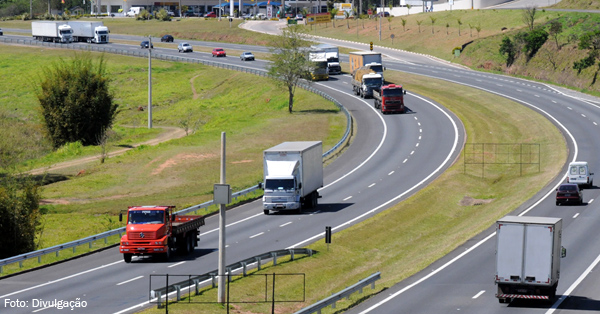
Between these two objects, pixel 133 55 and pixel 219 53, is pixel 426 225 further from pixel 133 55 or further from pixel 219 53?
pixel 133 55

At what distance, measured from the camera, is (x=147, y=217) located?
37750 mm

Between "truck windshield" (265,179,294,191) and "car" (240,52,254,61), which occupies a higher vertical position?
"car" (240,52,254,61)

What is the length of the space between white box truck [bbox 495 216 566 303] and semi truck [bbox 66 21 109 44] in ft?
455

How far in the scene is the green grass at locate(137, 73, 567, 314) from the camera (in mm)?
35156

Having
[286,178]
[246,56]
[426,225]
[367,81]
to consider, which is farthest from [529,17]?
[286,178]

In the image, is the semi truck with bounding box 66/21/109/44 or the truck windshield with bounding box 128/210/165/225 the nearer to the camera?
the truck windshield with bounding box 128/210/165/225

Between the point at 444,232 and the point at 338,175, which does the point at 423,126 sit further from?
the point at 444,232

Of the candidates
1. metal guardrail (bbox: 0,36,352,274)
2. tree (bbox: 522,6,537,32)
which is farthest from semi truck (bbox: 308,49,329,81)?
tree (bbox: 522,6,537,32)

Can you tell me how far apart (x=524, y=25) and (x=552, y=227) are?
105 metres

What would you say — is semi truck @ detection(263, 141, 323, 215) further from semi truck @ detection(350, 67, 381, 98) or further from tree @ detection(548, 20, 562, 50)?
tree @ detection(548, 20, 562, 50)

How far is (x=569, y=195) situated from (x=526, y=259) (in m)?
24.1

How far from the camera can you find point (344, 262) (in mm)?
40750

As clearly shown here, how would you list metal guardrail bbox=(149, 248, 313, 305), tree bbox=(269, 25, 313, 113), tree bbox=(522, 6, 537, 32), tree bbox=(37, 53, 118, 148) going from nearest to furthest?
metal guardrail bbox=(149, 248, 313, 305)
tree bbox=(37, 53, 118, 148)
tree bbox=(269, 25, 313, 113)
tree bbox=(522, 6, 537, 32)

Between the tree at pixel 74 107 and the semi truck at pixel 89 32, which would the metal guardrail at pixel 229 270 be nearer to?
the tree at pixel 74 107
